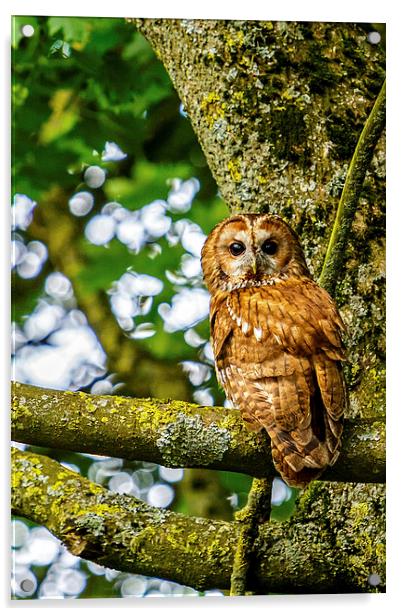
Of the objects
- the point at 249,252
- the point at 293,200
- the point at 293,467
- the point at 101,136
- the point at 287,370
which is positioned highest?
the point at 101,136

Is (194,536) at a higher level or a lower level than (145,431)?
lower

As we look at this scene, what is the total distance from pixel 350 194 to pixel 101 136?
0.63m

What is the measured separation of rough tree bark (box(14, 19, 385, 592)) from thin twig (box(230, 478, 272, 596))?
0.9 inches

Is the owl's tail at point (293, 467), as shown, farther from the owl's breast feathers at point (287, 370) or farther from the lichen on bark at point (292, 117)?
the lichen on bark at point (292, 117)

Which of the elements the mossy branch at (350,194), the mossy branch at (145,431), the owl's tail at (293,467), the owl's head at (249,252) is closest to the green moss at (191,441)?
the mossy branch at (145,431)

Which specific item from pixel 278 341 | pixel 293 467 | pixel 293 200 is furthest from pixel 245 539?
pixel 293 200

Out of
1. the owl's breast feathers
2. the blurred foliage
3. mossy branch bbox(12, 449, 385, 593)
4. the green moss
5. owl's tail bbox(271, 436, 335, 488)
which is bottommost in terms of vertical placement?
mossy branch bbox(12, 449, 385, 593)

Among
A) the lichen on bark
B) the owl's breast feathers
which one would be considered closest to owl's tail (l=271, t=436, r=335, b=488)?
the owl's breast feathers

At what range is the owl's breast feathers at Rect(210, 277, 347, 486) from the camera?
7.40 ft

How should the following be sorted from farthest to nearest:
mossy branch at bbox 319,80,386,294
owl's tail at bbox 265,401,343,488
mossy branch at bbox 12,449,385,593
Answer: mossy branch at bbox 319,80,386,294 < mossy branch at bbox 12,449,385,593 < owl's tail at bbox 265,401,343,488

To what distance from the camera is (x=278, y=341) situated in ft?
7.57

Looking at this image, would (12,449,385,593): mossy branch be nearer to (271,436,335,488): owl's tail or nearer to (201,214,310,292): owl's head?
(271,436,335,488): owl's tail

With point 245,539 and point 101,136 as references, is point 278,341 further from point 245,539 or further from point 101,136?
point 101,136

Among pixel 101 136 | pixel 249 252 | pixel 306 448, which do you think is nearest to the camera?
pixel 306 448
